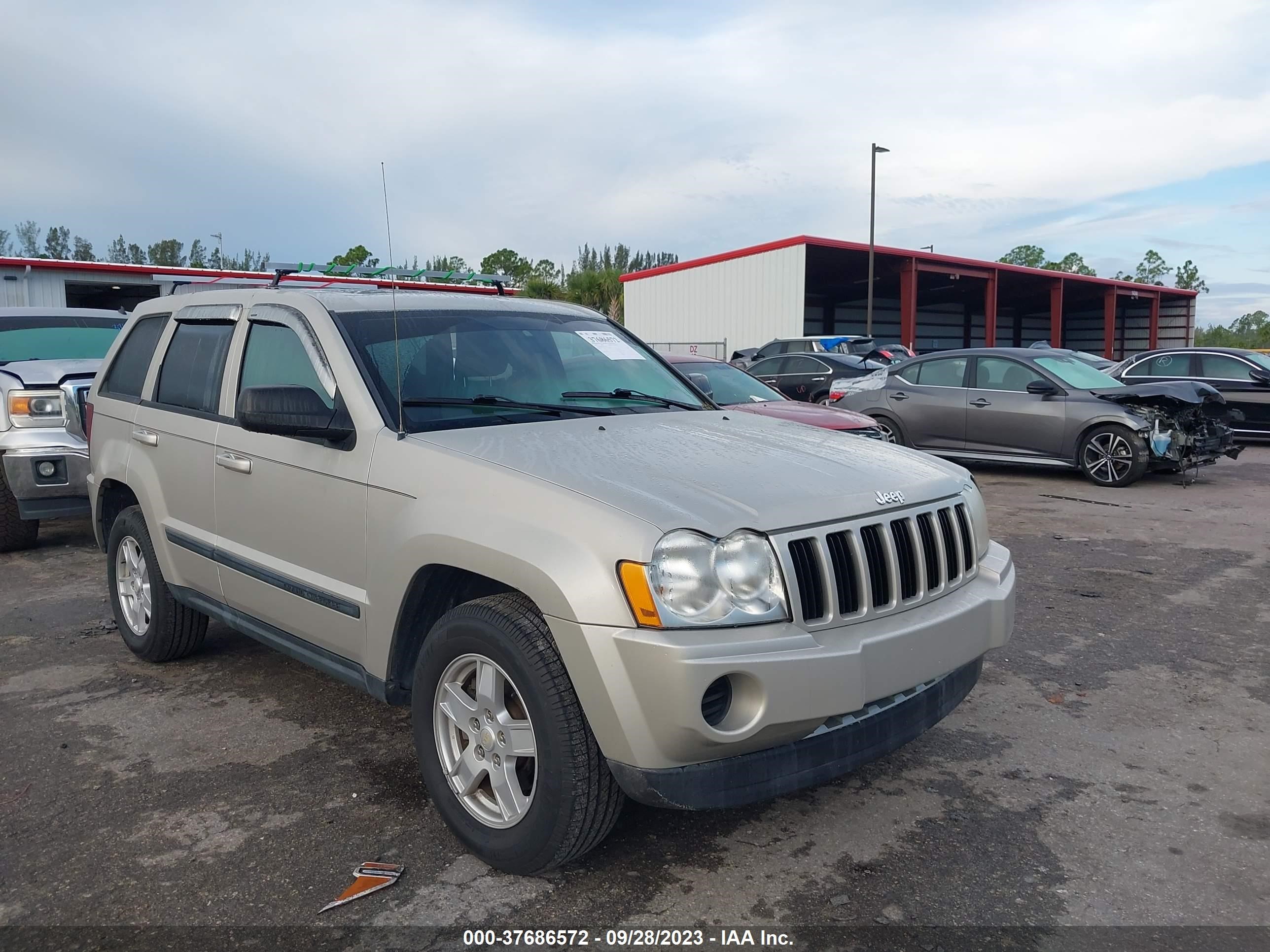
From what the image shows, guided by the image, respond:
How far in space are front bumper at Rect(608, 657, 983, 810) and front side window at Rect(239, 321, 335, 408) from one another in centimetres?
183

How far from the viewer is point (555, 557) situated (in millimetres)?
2605

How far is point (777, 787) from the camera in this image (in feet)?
8.61

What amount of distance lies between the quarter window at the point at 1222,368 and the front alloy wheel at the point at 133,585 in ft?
47.1

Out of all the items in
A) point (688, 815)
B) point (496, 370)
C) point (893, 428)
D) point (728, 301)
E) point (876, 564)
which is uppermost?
point (728, 301)

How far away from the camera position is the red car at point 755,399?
28.3 ft

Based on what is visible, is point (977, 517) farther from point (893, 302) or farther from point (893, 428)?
point (893, 302)

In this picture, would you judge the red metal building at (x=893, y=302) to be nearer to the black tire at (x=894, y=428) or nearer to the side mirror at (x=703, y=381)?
the black tire at (x=894, y=428)

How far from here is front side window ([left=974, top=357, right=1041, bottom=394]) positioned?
37.0 ft

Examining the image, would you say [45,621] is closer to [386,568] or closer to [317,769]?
[317,769]

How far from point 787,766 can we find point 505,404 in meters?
1.66

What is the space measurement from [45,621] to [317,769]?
3.01m

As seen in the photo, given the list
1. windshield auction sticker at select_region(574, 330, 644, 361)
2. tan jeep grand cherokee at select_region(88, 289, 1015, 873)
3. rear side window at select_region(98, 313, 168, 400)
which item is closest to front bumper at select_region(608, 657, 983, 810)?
tan jeep grand cherokee at select_region(88, 289, 1015, 873)

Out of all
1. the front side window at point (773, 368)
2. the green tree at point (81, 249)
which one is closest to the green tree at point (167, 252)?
the green tree at point (81, 249)

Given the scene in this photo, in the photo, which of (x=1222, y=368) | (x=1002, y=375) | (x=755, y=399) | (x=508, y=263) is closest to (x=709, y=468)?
(x=755, y=399)
